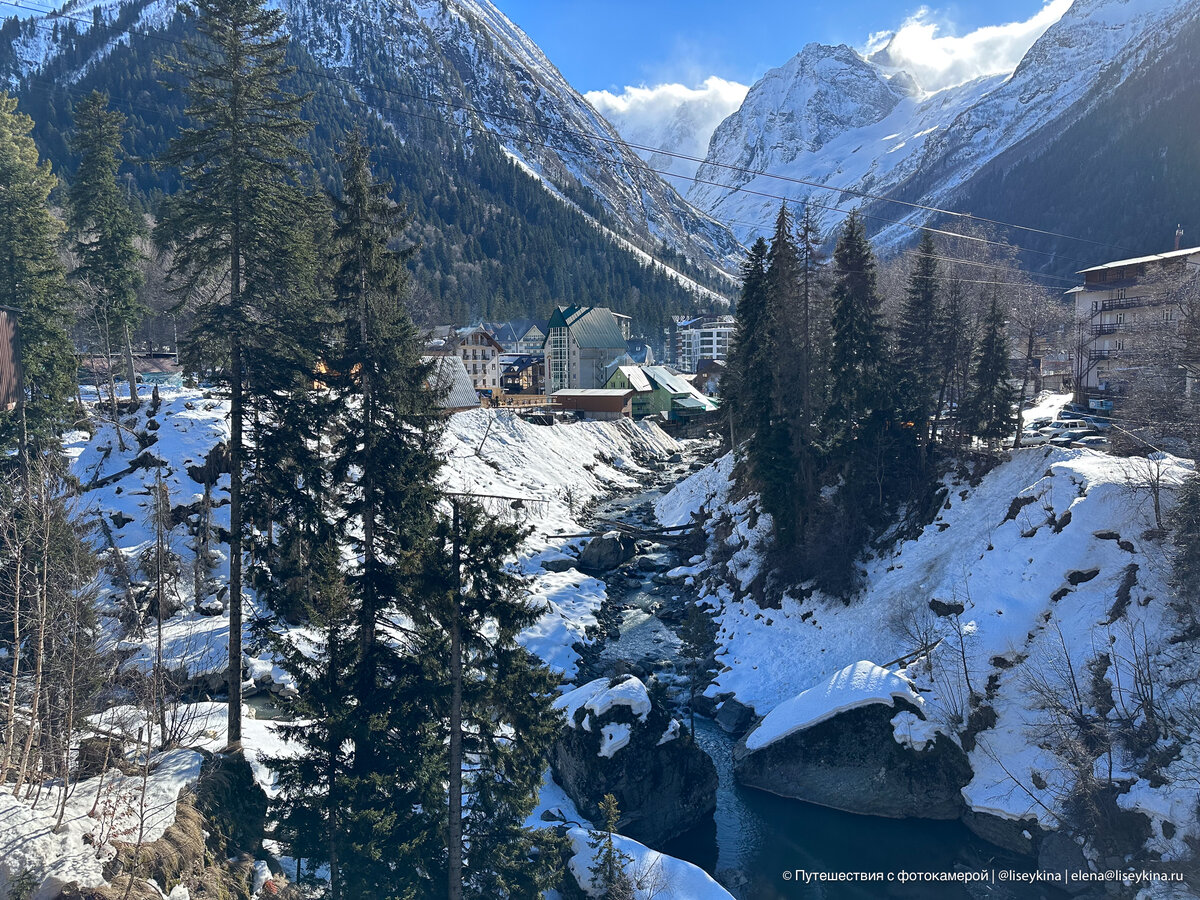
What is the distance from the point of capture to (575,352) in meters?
95.2

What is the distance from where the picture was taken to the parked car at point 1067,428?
104 ft

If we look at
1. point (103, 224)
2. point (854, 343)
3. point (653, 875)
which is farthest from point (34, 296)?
point (854, 343)

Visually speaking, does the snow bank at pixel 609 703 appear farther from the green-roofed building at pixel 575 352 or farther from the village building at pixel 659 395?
the green-roofed building at pixel 575 352

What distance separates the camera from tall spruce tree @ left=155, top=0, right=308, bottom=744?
15.3 meters

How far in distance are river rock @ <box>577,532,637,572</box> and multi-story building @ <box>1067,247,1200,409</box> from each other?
86.6 feet

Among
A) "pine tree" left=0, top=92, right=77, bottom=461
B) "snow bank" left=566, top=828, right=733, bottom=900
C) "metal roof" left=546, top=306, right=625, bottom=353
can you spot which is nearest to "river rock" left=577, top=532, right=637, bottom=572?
"snow bank" left=566, top=828, right=733, bottom=900

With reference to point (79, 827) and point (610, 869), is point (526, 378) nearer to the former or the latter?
point (610, 869)

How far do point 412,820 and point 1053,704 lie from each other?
1714 centimetres

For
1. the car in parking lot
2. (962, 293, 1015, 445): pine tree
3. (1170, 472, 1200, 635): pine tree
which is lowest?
(1170, 472, 1200, 635): pine tree

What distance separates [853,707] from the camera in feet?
68.7

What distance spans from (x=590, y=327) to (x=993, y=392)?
7228 cm

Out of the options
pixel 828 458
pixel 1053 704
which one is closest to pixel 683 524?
pixel 828 458

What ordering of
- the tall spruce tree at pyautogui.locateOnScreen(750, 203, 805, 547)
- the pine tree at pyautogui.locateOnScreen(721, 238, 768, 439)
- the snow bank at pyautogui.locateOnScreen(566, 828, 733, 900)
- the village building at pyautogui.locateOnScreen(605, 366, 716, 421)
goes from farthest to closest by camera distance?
1. the village building at pyautogui.locateOnScreen(605, 366, 716, 421)
2. the pine tree at pyautogui.locateOnScreen(721, 238, 768, 439)
3. the tall spruce tree at pyautogui.locateOnScreen(750, 203, 805, 547)
4. the snow bank at pyautogui.locateOnScreen(566, 828, 733, 900)

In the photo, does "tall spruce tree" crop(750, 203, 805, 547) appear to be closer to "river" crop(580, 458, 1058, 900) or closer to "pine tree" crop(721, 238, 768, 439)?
"pine tree" crop(721, 238, 768, 439)
